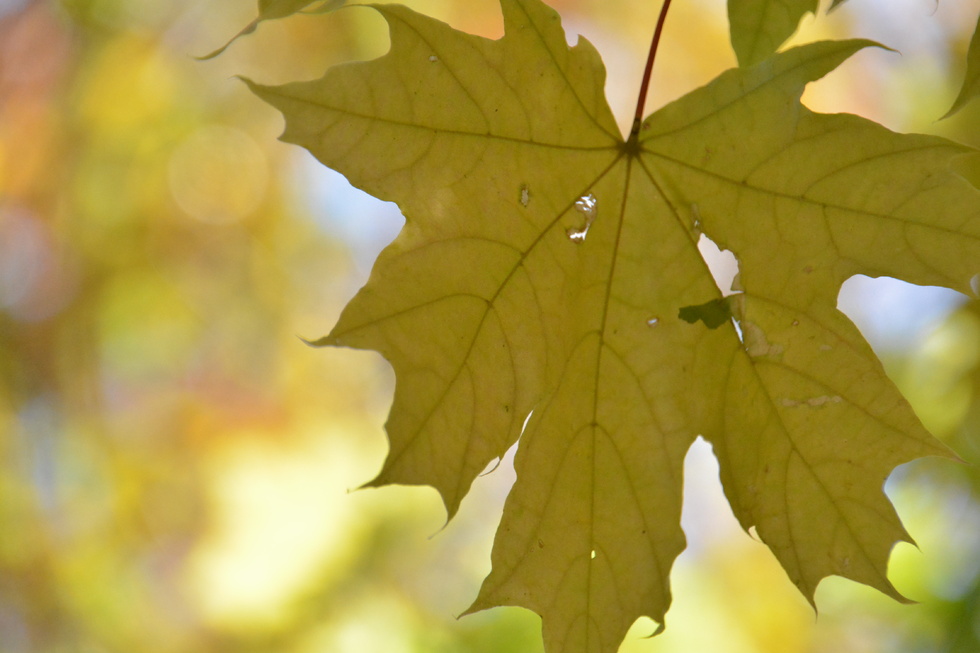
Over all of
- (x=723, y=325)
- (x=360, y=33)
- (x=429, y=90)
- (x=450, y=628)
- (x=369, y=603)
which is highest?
(x=360, y=33)

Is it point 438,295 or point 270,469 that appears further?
point 270,469

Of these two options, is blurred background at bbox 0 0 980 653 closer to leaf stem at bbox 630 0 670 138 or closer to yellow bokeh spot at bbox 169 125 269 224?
yellow bokeh spot at bbox 169 125 269 224

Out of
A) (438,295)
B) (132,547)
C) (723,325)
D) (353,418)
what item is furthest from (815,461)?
(132,547)

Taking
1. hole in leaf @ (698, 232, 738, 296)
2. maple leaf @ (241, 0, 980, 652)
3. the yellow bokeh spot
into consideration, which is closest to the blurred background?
the yellow bokeh spot

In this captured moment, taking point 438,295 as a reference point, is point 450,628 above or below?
above

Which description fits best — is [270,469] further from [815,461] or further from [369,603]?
[815,461]

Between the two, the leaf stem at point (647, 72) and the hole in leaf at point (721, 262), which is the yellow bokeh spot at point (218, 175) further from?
the leaf stem at point (647, 72)
